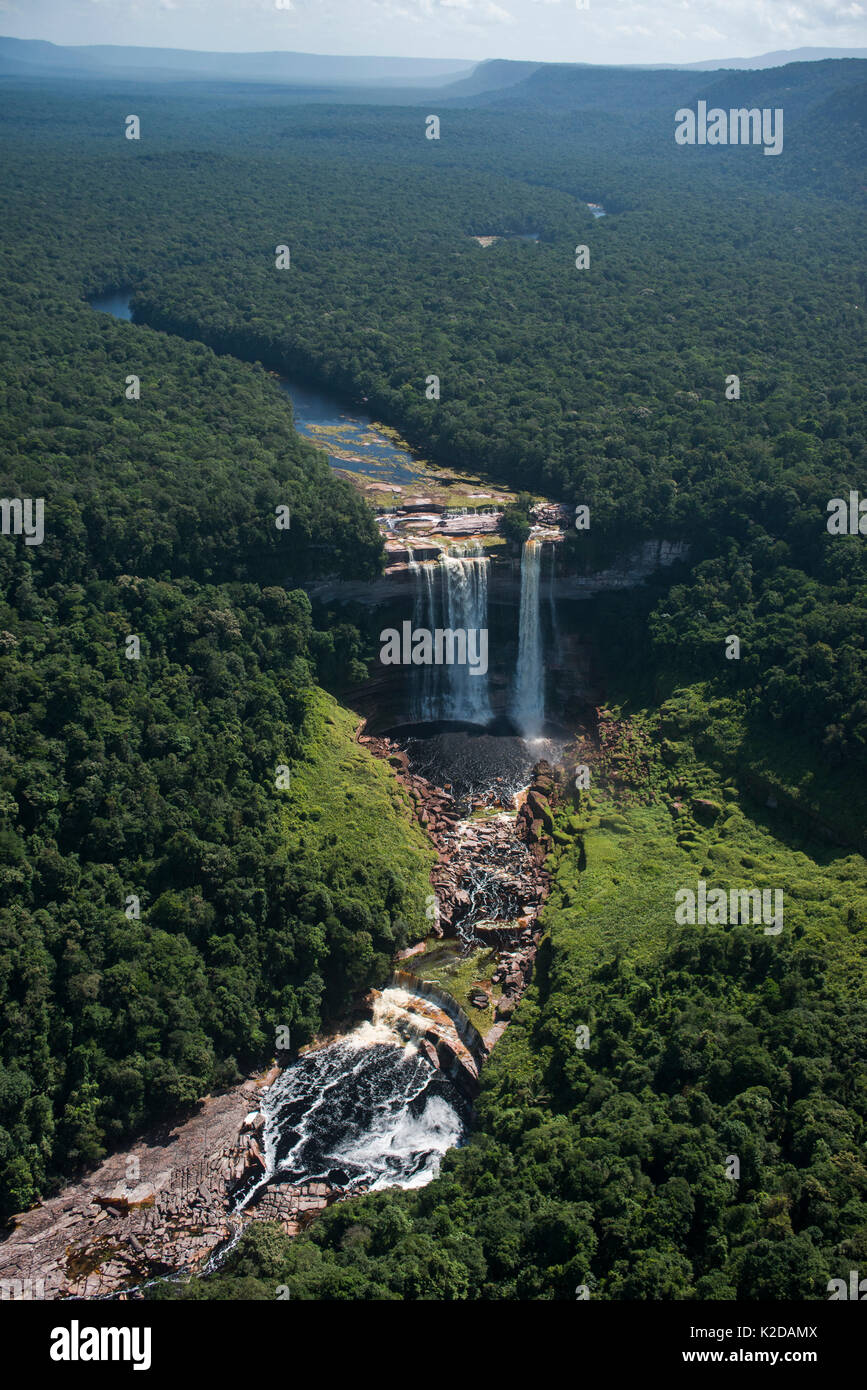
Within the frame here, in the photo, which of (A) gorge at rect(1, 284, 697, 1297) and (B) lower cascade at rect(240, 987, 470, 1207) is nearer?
(A) gorge at rect(1, 284, 697, 1297)

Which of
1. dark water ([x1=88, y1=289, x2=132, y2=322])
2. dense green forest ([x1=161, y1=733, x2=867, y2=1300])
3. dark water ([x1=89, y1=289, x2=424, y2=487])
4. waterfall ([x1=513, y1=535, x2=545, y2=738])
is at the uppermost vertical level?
dark water ([x1=88, y1=289, x2=132, y2=322])

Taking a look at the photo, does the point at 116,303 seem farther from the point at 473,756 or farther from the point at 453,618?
the point at 473,756

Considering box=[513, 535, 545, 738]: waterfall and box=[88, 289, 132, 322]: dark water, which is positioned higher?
box=[88, 289, 132, 322]: dark water

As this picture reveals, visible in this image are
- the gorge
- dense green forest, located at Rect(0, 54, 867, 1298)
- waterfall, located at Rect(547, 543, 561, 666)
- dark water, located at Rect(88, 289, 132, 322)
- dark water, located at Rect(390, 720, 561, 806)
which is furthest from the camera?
dark water, located at Rect(88, 289, 132, 322)

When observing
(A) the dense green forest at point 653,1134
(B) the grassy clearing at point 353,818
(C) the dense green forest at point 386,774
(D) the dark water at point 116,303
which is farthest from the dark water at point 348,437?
(A) the dense green forest at point 653,1134

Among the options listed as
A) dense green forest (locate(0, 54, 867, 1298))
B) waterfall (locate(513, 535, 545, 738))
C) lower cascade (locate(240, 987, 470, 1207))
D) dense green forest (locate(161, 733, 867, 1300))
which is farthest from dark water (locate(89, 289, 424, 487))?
lower cascade (locate(240, 987, 470, 1207))

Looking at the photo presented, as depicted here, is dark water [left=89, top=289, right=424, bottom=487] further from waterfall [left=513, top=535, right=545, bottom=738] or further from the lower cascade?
the lower cascade

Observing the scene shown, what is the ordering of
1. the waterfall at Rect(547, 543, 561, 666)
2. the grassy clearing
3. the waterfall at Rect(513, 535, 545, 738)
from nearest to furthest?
the grassy clearing < the waterfall at Rect(513, 535, 545, 738) < the waterfall at Rect(547, 543, 561, 666)
